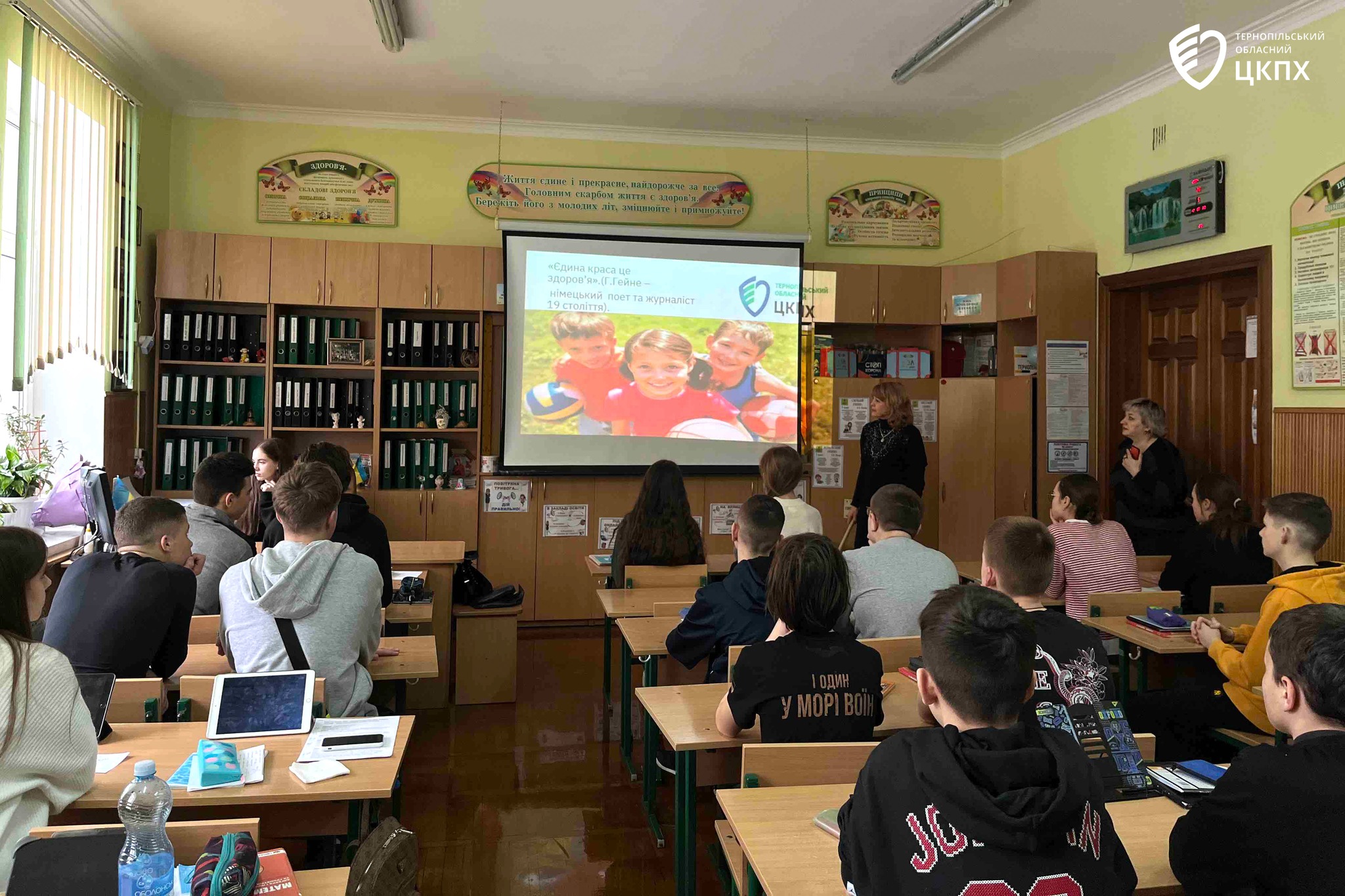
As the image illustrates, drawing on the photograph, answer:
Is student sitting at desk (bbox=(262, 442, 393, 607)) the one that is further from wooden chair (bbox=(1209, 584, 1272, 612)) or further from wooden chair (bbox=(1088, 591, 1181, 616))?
wooden chair (bbox=(1209, 584, 1272, 612))

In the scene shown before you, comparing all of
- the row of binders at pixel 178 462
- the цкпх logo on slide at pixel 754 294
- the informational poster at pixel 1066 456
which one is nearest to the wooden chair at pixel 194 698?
the row of binders at pixel 178 462

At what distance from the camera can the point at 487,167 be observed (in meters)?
6.45

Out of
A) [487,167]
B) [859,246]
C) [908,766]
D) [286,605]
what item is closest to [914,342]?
[859,246]

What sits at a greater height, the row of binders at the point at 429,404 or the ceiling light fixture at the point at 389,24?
the ceiling light fixture at the point at 389,24

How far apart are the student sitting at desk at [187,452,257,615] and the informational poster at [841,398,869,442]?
420cm

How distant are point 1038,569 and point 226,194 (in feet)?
19.1

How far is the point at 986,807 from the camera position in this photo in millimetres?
1223

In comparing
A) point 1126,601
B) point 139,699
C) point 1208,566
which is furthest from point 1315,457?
point 139,699

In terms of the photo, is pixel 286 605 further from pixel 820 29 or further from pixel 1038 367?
pixel 1038 367

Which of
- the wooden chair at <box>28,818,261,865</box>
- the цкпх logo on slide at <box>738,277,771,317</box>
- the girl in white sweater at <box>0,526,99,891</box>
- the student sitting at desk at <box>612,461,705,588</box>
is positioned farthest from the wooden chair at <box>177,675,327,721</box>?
the цкпх logo on slide at <box>738,277,771,317</box>

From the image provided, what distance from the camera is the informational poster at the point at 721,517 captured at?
6.48 meters

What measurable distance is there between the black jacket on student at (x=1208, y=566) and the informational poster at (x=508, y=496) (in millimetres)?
3820

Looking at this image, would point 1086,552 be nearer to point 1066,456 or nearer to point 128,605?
point 1066,456

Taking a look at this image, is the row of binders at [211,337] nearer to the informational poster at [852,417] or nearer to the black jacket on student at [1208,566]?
the informational poster at [852,417]
